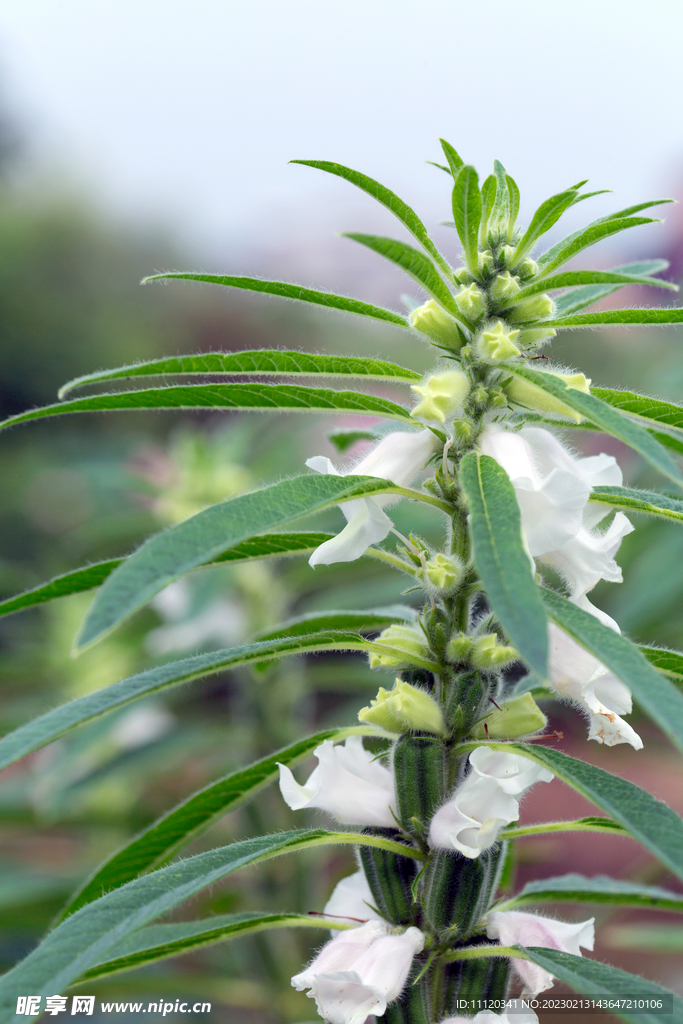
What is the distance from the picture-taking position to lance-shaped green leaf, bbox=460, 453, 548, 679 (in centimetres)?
55

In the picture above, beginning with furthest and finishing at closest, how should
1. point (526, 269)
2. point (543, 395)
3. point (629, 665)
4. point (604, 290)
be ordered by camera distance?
point (604, 290)
point (526, 269)
point (543, 395)
point (629, 665)

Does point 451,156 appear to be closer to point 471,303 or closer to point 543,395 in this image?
point 471,303

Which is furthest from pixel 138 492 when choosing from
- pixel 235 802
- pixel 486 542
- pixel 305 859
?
pixel 486 542

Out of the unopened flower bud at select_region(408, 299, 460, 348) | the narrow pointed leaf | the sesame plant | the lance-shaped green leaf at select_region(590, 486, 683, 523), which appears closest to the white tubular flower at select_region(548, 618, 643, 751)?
the sesame plant

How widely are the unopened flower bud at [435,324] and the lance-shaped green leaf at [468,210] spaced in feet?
0.22

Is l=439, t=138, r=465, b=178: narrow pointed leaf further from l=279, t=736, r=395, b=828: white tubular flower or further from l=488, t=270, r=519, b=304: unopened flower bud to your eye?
l=279, t=736, r=395, b=828: white tubular flower

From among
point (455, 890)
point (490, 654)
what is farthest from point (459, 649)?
point (455, 890)

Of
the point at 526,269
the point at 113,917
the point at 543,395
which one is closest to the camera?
the point at 113,917

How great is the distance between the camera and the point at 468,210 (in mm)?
812

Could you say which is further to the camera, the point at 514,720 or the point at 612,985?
the point at 514,720

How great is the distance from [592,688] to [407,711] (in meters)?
0.19

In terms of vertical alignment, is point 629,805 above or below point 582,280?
below

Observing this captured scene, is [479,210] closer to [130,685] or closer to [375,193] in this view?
[375,193]

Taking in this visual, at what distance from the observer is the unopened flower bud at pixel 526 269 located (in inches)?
35.9
